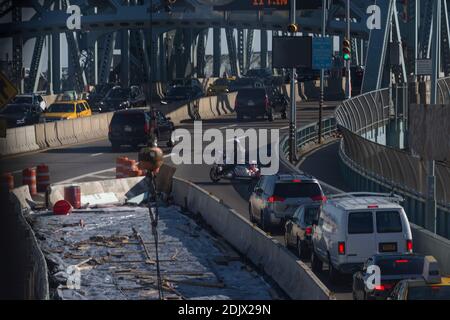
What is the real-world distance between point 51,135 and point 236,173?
55.4ft

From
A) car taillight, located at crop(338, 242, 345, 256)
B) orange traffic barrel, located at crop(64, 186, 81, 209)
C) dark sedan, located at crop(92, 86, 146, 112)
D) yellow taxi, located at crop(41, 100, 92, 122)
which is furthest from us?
dark sedan, located at crop(92, 86, 146, 112)

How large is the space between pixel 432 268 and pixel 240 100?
188ft

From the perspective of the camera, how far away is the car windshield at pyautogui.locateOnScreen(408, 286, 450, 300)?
1853cm

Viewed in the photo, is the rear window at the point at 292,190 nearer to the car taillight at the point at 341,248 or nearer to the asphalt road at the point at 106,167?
the asphalt road at the point at 106,167

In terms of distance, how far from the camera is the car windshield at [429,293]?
60.8ft

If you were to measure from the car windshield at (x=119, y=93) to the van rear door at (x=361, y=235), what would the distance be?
6165 centimetres

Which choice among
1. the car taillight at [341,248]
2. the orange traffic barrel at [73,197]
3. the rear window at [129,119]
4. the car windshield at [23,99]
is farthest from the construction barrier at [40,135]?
the car taillight at [341,248]

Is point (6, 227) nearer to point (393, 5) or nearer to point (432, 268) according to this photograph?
point (432, 268)

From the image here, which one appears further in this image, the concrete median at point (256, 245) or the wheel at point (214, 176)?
the wheel at point (214, 176)

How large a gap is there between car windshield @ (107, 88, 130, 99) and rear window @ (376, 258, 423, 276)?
65060mm

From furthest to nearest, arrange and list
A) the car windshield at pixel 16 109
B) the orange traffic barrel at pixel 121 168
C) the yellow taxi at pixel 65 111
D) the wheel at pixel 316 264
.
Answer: the car windshield at pixel 16 109 → the yellow taxi at pixel 65 111 → the orange traffic barrel at pixel 121 168 → the wheel at pixel 316 264

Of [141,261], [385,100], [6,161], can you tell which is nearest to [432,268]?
[141,261]

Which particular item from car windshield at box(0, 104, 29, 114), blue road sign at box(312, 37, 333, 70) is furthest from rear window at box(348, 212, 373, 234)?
car windshield at box(0, 104, 29, 114)

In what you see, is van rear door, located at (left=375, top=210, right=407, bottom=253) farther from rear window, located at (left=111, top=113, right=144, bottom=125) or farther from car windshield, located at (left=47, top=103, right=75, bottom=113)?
car windshield, located at (left=47, top=103, right=75, bottom=113)
